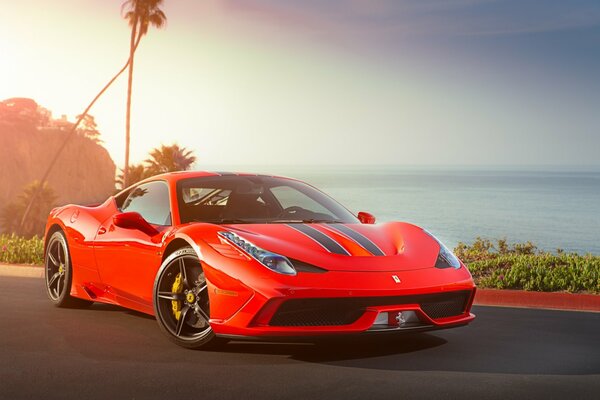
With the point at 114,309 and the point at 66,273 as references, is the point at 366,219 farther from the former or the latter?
the point at 66,273

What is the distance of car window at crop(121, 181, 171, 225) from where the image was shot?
25.0ft

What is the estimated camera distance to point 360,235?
22.6ft

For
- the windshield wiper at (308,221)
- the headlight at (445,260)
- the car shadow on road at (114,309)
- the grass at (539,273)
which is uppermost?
the windshield wiper at (308,221)

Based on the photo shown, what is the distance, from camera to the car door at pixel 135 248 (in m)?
7.31

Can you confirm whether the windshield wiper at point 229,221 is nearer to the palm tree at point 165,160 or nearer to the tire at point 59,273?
the tire at point 59,273

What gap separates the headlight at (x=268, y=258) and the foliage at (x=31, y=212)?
6963 cm

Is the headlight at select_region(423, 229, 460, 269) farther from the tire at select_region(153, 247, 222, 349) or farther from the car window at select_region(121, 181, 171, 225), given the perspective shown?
the car window at select_region(121, 181, 171, 225)

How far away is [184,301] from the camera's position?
6773 mm

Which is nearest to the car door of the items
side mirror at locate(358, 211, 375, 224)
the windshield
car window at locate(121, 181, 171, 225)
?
car window at locate(121, 181, 171, 225)

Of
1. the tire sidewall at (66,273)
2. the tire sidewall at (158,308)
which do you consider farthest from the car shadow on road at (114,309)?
the tire sidewall at (158,308)

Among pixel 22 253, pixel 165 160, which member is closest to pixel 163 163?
pixel 165 160

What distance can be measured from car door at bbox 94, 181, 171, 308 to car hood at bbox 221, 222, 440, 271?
91 centimetres

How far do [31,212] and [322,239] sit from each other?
7095 centimetres

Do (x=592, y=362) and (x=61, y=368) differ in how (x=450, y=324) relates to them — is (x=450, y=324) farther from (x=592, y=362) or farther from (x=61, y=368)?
(x=61, y=368)
